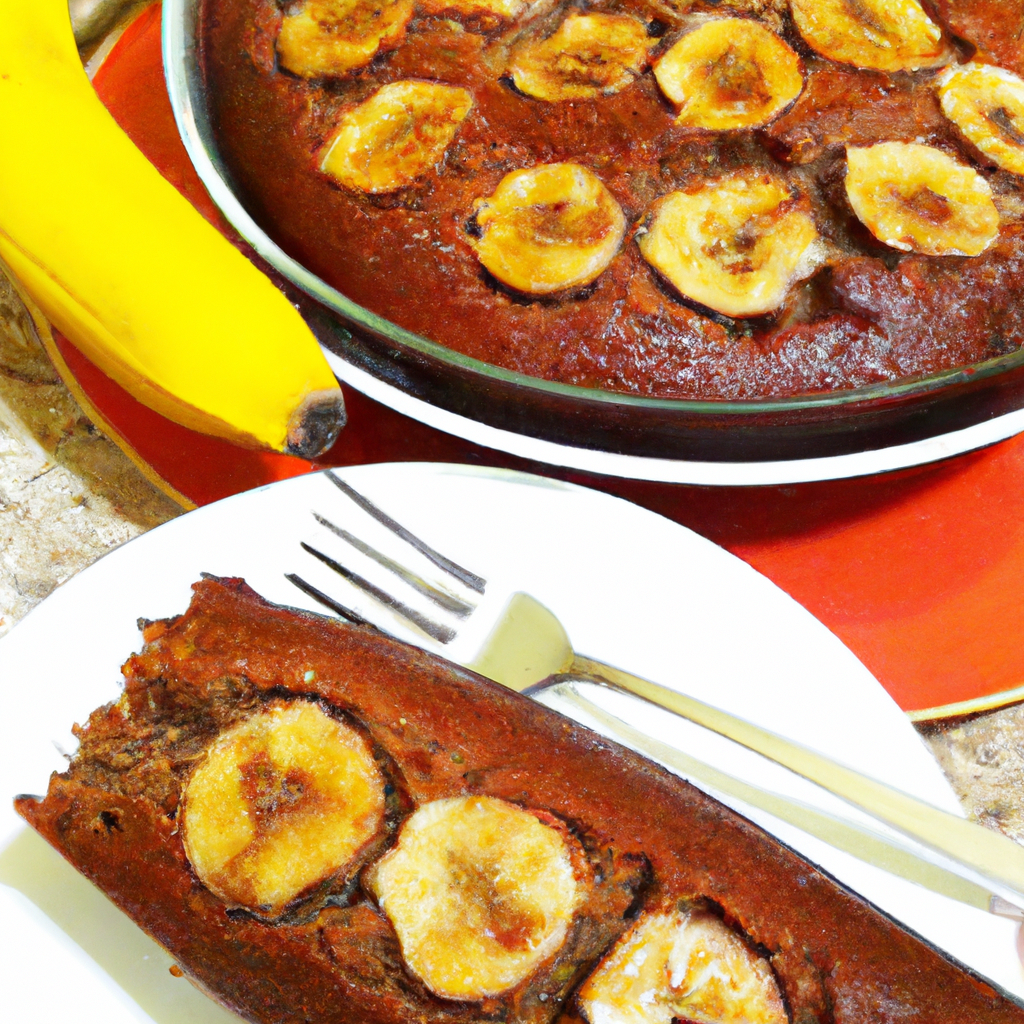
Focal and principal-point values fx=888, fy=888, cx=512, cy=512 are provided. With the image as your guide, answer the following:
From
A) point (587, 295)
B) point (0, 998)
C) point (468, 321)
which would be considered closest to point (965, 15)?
point (587, 295)

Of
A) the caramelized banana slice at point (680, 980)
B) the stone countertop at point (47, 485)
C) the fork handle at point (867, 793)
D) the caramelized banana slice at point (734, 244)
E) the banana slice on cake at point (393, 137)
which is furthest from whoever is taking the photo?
the stone countertop at point (47, 485)

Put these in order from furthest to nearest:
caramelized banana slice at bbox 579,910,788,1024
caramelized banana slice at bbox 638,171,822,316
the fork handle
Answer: caramelized banana slice at bbox 638,171,822,316 → the fork handle → caramelized banana slice at bbox 579,910,788,1024

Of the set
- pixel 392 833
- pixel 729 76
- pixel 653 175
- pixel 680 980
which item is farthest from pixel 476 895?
pixel 729 76

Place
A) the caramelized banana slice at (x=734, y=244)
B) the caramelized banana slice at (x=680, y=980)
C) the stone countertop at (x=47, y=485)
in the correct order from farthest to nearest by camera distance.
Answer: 1. the stone countertop at (x=47, y=485)
2. the caramelized banana slice at (x=734, y=244)
3. the caramelized banana slice at (x=680, y=980)

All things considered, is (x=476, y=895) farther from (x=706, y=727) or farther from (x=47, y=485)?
(x=47, y=485)

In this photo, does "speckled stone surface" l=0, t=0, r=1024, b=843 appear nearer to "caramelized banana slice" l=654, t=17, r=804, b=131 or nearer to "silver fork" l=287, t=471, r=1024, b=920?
"silver fork" l=287, t=471, r=1024, b=920

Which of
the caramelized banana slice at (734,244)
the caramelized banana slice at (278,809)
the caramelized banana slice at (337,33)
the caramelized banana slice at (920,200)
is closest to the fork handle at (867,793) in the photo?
the caramelized banana slice at (278,809)

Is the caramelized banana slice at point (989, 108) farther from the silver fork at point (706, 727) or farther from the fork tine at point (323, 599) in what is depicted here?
the fork tine at point (323, 599)

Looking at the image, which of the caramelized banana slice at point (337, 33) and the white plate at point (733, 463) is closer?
the white plate at point (733, 463)

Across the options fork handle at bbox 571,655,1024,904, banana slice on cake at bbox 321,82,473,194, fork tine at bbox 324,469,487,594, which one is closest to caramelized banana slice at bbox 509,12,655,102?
banana slice on cake at bbox 321,82,473,194
